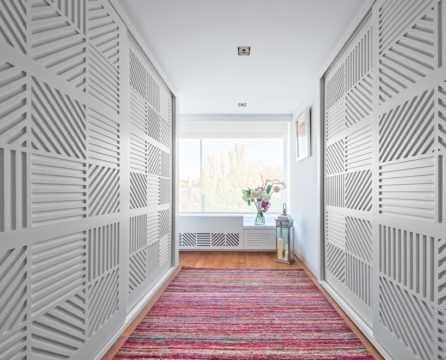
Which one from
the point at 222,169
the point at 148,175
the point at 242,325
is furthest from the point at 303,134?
the point at 242,325

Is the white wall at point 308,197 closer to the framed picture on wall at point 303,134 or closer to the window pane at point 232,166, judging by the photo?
the framed picture on wall at point 303,134

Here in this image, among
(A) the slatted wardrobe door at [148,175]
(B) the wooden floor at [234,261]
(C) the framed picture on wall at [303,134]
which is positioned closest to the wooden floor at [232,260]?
(B) the wooden floor at [234,261]

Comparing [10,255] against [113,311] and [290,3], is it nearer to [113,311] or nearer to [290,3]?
[113,311]

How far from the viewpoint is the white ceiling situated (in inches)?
85.7

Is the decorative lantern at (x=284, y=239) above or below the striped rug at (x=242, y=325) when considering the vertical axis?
above

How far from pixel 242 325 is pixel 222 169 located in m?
3.68

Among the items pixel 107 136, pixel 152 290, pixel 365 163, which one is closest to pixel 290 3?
pixel 365 163

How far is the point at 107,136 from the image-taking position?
80.1 inches

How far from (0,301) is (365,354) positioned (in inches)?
76.7

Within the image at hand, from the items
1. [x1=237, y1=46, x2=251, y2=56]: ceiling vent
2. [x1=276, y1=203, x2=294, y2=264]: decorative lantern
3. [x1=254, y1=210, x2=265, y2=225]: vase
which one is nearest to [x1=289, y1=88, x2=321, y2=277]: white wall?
[x1=276, y1=203, x2=294, y2=264]: decorative lantern

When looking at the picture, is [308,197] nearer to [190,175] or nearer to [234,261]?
[234,261]

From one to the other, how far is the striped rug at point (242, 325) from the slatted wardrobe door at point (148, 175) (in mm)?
353

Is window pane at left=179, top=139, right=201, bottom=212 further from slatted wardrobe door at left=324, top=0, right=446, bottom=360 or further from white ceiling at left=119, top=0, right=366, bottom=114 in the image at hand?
slatted wardrobe door at left=324, top=0, right=446, bottom=360

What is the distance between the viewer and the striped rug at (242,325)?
196 cm
